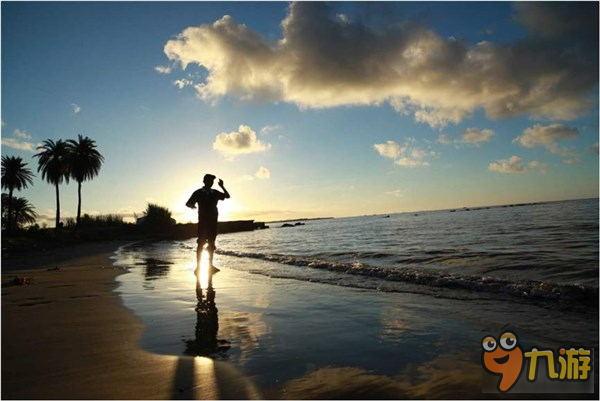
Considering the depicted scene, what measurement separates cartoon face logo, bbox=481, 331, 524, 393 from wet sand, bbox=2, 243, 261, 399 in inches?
72.7

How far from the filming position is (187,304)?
17.1 feet

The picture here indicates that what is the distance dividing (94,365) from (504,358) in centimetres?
345

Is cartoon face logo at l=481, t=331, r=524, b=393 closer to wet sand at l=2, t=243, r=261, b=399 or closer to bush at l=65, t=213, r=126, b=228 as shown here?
wet sand at l=2, t=243, r=261, b=399

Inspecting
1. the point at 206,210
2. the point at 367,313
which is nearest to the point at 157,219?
the point at 206,210

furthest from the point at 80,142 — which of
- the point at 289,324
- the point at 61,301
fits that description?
the point at 289,324

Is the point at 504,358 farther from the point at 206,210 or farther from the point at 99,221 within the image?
the point at 99,221

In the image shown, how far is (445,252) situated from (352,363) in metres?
11.5

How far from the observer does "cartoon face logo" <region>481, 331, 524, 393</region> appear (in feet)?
8.30

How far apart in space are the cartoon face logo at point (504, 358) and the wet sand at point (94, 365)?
1.85m

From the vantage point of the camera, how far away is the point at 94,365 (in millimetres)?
2738

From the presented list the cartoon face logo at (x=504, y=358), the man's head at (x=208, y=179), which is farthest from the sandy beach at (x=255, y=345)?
the man's head at (x=208, y=179)

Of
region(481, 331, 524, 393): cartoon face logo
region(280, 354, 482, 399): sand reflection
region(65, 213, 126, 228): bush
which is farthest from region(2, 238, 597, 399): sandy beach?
region(65, 213, 126, 228): bush

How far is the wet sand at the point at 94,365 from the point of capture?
7.51 feet

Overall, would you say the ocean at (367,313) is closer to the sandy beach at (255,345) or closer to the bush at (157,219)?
the sandy beach at (255,345)
